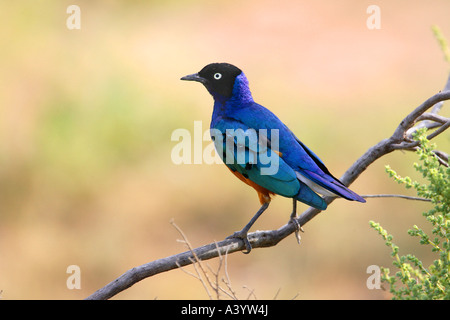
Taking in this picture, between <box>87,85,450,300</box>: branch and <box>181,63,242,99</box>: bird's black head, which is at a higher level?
<box>181,63,242,99</box>: bird's black head

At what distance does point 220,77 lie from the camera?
3646 millimetres

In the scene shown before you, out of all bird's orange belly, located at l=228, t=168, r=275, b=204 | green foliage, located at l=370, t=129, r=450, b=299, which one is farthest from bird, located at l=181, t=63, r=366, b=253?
green foliage, located at l=370, t=129, r=450, b=299

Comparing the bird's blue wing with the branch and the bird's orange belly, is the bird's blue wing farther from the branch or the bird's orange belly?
the branch

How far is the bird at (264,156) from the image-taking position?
317 cm

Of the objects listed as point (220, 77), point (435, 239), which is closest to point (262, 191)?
point (220, 77)

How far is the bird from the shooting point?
3.17 metres

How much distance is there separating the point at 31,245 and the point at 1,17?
330 centimetres

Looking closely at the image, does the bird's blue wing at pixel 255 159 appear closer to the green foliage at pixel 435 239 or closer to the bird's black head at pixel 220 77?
the bird's black head at pixel 220 77

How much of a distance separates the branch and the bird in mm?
83

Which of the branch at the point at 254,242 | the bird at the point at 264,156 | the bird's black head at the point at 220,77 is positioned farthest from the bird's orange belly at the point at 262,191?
the bird's black head at the point at 220,77

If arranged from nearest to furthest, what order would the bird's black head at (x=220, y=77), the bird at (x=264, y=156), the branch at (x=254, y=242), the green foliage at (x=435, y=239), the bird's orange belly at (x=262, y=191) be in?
the green foliage at (x=435, y=239), the branch at (x=254, y=242), the bird at (x=264, y=156), the bird's orange belly at (x=262, y=191), the bird's black head at (x=220, y=77)

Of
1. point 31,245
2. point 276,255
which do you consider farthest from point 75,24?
point 276,255

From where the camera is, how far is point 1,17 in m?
8.55

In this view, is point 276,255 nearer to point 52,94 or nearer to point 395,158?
point 395,158
